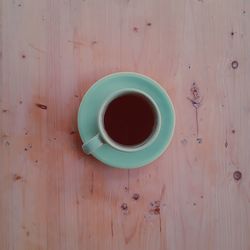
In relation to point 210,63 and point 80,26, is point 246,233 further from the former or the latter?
point 80,26

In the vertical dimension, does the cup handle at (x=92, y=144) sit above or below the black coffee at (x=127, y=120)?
below

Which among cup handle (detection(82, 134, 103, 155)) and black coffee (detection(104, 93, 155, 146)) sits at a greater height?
black coffee (detection(104, 93, 155, 146))

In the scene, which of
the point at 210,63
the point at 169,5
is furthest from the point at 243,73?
the point at 169,5
